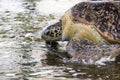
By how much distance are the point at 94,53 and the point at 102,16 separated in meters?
1.02

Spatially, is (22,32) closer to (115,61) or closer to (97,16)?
(97,16)

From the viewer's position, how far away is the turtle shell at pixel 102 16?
580 cm

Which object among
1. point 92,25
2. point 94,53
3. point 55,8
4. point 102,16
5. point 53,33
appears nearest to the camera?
point 94,53

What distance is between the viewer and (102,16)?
19.4 ft

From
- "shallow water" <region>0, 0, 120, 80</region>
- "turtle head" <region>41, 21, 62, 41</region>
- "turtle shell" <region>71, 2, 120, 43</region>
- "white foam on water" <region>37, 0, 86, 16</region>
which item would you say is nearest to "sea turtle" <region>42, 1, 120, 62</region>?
"turtle shell" <region>71, 2, 120, 43</region>

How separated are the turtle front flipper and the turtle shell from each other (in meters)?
0.53

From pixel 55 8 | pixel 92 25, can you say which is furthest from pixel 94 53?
pixel 55 8

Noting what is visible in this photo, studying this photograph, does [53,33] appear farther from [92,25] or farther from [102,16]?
[102,16]

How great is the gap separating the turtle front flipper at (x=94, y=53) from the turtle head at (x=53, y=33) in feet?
3.70

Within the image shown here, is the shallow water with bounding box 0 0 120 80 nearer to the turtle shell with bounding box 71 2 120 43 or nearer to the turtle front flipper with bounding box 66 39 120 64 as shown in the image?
the turtle front flipper with bounding box 66 39 120 64

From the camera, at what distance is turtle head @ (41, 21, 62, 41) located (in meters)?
6.47

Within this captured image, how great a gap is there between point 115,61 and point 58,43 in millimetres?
1835

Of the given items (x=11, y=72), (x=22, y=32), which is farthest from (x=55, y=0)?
(x=11, y=72)

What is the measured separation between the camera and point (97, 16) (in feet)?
19.3
